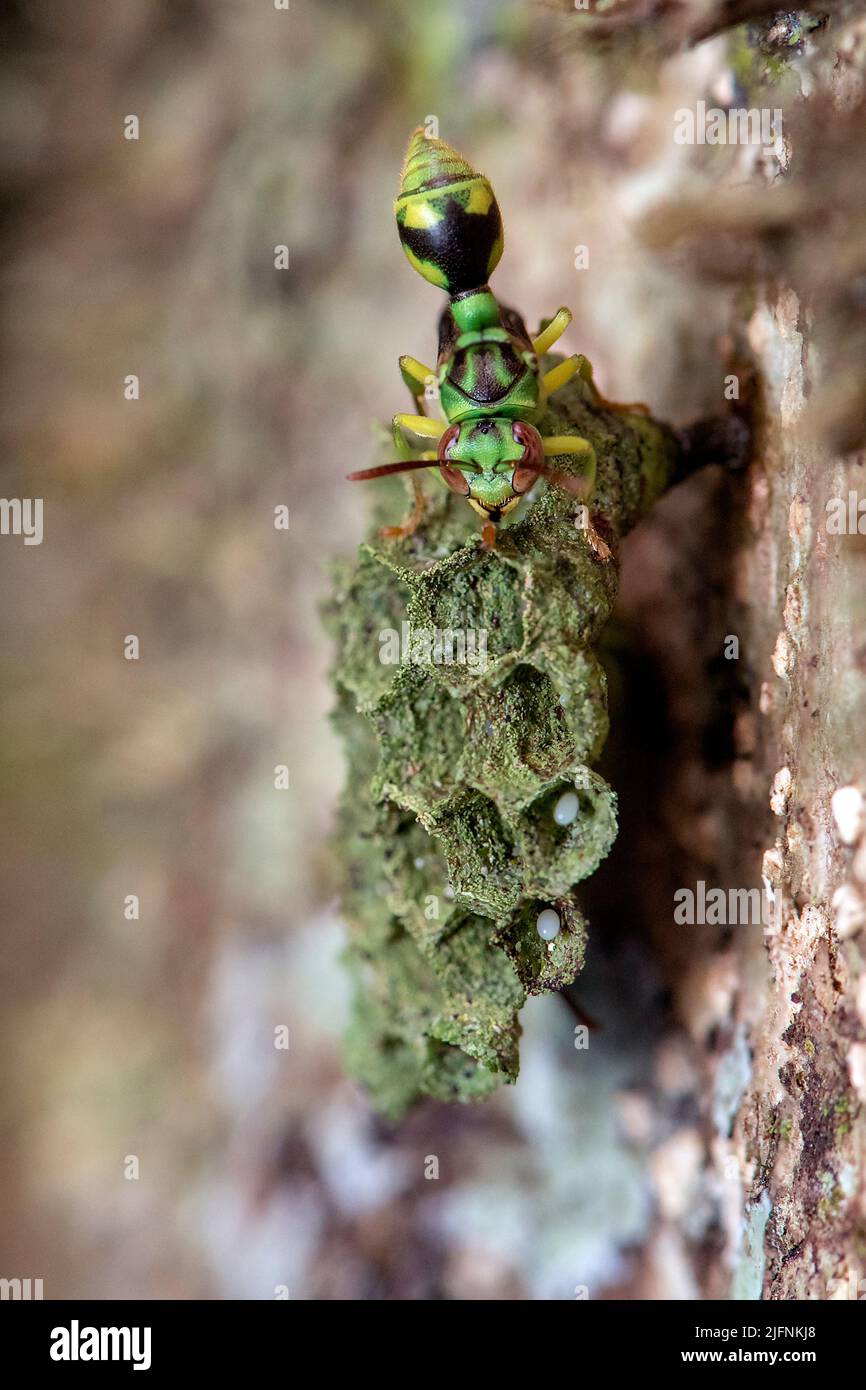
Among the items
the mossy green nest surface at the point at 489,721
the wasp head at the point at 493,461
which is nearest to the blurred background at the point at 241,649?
the mossy green nest surface at the point at 489,721

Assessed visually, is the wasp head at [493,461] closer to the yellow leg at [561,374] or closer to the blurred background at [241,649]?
the yellow leg at [561,374]

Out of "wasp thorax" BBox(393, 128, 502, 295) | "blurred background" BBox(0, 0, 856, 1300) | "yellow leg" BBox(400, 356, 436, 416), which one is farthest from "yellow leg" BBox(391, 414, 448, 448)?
"blurred background" BBox(0, 0, 856, 1300)

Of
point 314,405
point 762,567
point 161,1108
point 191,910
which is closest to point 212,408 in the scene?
point 314,405

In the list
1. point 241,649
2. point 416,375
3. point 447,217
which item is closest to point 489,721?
point 416,375

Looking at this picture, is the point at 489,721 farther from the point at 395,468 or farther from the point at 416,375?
the point at 416,375

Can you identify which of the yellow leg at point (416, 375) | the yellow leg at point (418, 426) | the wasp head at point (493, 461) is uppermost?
the yellow leg at point (416, 375)
